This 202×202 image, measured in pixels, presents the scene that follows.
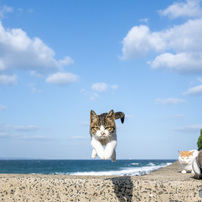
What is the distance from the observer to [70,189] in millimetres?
6387

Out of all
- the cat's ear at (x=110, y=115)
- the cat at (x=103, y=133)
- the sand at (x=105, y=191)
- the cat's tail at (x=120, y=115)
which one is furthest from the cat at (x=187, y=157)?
the cat's ear at (x=110, y=115)

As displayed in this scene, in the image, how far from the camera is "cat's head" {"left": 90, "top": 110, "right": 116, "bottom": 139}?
2631mm

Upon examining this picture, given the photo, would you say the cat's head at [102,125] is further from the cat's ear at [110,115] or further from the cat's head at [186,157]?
the cat's head at [186,157]

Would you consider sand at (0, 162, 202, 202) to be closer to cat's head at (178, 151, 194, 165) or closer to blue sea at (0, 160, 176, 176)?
cat's head at (178, 151, 194, 165)

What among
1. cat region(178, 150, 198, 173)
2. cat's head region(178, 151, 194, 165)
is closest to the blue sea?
cat region(178, 150, 198, 173)

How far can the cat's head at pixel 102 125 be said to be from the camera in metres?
2.63

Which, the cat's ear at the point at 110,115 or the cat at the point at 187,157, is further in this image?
the cat at the point at 187,157

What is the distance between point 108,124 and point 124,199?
13.7 feet

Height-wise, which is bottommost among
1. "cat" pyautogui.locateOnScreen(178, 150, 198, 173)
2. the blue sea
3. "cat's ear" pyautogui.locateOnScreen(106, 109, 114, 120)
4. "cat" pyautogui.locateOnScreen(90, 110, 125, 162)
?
the blue sea

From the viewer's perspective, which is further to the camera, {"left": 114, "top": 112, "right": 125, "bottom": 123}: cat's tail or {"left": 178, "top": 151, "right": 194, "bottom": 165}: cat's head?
{"left": 178, "top": 151, "right": 194, "bottom": 165}: cat's head

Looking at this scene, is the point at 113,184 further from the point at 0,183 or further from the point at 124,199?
the point at 0,183

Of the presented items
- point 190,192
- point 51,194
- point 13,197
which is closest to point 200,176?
point 190,192

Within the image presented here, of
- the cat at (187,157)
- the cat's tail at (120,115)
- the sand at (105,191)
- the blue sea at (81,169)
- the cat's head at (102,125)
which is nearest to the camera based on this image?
the cat's head at (102,125)

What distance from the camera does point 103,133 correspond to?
8.57ft
